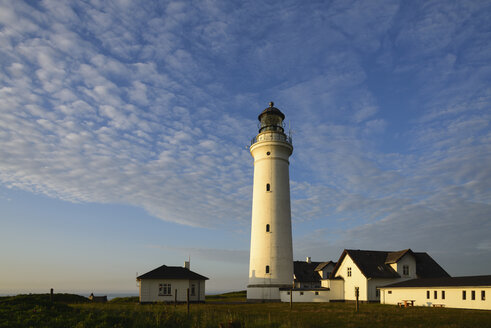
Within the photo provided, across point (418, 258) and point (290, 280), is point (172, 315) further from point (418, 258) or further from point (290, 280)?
point (418, 258)

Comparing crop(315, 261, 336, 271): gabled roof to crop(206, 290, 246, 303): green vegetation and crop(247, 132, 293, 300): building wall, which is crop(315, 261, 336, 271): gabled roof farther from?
crop(247, 132, 293, 300): building wall

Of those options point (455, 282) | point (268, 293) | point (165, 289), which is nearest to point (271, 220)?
point (268, 293)

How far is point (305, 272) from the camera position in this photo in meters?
51.2

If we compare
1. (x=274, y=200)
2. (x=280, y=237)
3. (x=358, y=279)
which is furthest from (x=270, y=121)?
(x=358, y=279)

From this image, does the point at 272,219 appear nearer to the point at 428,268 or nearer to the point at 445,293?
the point at 445,293

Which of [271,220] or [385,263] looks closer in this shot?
[271,220]

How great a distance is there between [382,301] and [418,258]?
7.47m

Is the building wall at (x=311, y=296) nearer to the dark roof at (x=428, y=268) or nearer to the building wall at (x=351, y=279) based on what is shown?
the building wall at (x=351, y=279)

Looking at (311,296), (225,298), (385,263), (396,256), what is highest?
(396,256)

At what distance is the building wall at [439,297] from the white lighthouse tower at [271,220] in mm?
9639

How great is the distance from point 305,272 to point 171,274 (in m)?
22.0

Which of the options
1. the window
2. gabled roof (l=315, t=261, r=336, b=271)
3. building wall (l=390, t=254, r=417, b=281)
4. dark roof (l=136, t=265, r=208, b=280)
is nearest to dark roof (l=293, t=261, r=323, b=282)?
gabled roof (l=315, t=261, r=336, b=271)

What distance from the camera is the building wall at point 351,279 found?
37316mm

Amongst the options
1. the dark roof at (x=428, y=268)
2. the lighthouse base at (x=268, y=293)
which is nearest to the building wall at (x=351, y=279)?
the dark roof at (x=428, y=268)
